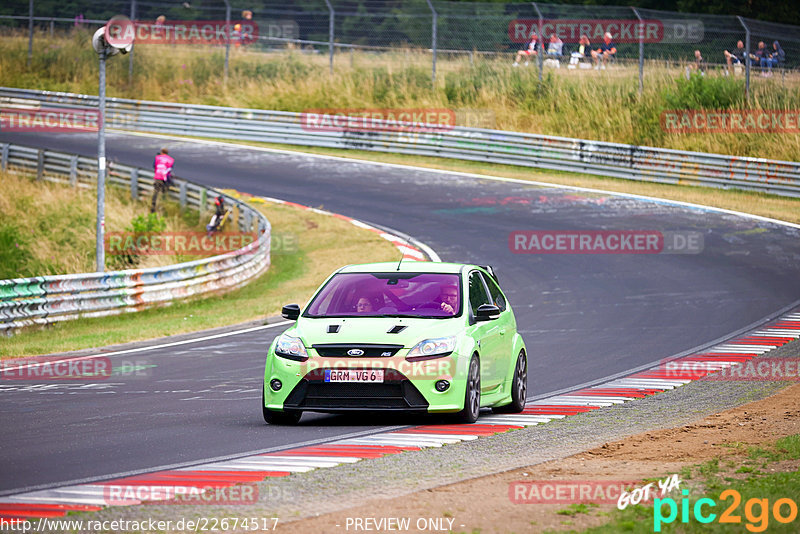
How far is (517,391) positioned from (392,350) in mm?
2003

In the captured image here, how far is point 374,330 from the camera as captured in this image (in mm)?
10219

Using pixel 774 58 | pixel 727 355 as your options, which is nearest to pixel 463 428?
pixel 727 355

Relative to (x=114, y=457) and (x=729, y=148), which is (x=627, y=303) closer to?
(x=114, y=457)

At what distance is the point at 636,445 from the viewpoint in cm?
899

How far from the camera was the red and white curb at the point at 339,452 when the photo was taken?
690 cm

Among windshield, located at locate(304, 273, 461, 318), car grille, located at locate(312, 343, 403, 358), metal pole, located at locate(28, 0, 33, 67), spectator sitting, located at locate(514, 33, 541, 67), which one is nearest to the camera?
car grille, located at locate(312, 343, 403, 358)

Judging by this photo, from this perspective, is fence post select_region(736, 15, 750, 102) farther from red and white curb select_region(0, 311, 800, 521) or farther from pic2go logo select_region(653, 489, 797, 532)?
pic2go logo select_region(653, 489, 797, 532)

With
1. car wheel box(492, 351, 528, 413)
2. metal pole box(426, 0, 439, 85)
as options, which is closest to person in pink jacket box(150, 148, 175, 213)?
metal pole box(426, 0, 439, 85)

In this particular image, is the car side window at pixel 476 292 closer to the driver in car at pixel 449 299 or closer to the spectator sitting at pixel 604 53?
the driver in car at pixel 449 299

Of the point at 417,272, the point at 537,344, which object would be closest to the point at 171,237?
the point at 537,344

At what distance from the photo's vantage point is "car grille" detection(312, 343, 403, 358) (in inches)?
393

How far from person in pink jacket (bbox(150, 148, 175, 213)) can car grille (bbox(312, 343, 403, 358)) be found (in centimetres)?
2115

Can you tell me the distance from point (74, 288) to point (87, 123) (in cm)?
2598

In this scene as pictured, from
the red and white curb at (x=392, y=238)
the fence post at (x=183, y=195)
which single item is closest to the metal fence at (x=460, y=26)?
the red and white curb at (x=392, y=238)
